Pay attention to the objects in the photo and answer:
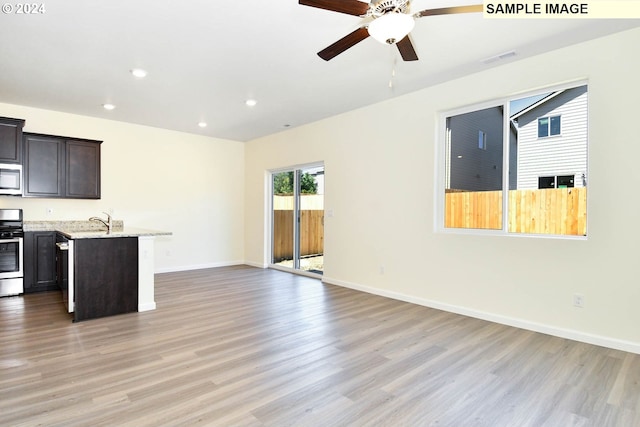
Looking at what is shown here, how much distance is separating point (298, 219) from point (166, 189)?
2.69 metres

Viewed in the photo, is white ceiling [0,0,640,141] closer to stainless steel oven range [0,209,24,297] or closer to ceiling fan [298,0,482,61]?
ceiling fan [298,0,482,61]

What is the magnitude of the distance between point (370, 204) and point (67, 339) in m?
3.92

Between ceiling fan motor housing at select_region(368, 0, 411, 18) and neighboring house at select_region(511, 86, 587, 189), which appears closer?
ceiling fan motor housing at select_region(368, 0, 411, 18)

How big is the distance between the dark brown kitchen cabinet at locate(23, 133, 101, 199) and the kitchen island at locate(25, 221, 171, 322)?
153 centimetres

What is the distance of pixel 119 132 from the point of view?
6.01 metres

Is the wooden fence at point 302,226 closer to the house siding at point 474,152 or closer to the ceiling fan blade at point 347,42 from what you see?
the house siding at point 474,152

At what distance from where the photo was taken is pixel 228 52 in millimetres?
3346

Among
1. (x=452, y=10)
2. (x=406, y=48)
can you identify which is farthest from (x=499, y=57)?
(x=452, y=10)

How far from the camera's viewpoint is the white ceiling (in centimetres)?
274

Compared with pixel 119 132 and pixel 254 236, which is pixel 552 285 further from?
pixel 119 132

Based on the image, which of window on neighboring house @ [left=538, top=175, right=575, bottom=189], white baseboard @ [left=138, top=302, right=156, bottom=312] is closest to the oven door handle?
white baseboard @ [left=138, top=302, right=156, bottom=312]

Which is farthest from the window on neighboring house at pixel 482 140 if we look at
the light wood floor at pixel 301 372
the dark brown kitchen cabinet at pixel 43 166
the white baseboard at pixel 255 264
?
the dark brown kitchen cabinet at pixel 43 166

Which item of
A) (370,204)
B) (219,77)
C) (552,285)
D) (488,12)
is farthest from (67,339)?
(552,285)

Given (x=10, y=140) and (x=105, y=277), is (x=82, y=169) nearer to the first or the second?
(x=10, y=140)
